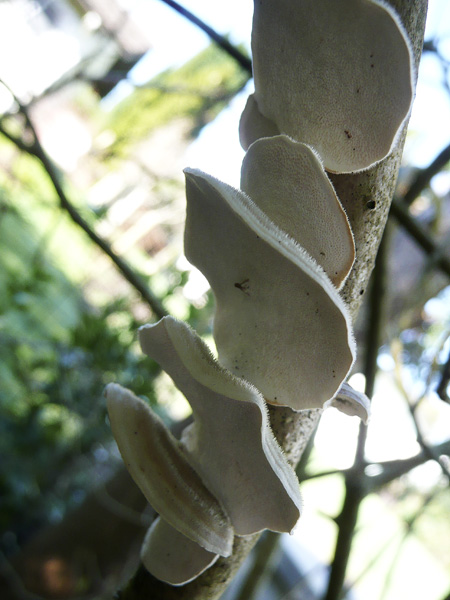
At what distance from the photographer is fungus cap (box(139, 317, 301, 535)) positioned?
20cm

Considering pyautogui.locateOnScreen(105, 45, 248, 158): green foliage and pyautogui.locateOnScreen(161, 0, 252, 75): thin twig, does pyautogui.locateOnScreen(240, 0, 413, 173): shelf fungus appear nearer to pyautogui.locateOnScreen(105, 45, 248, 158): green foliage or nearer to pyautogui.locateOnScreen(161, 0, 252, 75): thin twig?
pyautogui.locateOnScreen(161, 0, 252, 75): thin twig

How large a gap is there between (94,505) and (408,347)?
0.94 meters

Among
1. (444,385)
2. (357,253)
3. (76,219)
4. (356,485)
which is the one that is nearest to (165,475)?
(357,253)

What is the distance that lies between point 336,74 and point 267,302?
10cm

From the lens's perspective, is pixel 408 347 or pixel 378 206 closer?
pixel 378 206

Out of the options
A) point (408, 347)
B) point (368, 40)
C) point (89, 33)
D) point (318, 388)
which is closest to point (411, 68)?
point (368, 40)

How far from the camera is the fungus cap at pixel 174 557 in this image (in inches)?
9.4

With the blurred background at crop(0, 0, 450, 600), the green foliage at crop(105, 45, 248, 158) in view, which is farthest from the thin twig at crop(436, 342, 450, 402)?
the green foliage at crop(105, 45, 248, 158)

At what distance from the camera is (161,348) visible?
9.0 inches

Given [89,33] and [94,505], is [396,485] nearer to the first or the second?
[94,505]

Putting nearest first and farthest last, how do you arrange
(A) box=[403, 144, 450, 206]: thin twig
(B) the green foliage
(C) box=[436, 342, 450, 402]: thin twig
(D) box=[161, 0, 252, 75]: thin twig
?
(C) box=[436, 342, 450, 402]: thin twig → (D) box=[161, 0, 252, 75]: thin twig → (A) box=[403, 144, 450, 206]: thin twig → (B) the green foliage

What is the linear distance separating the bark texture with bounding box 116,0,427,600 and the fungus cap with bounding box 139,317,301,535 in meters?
0.04

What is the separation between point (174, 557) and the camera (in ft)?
0.80

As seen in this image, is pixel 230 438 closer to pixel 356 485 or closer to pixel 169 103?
pixel 356 485
